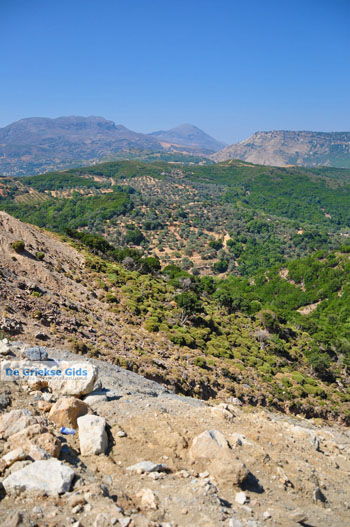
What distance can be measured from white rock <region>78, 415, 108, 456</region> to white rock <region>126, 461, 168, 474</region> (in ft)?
3.12

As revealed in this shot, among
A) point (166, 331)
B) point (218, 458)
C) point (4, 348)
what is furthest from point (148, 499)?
point (166, 331)

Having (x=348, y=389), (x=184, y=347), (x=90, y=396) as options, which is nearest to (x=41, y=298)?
(x=184, y=347)

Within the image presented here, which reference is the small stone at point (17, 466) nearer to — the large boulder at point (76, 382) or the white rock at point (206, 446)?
the large boulder at point (76, 382)

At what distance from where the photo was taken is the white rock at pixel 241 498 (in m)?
7.16

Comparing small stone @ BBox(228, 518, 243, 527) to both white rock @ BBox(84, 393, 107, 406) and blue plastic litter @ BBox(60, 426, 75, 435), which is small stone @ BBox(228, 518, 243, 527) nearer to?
blue plastic litter @ BBox(60, 426, 75, 435)

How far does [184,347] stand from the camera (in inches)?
989

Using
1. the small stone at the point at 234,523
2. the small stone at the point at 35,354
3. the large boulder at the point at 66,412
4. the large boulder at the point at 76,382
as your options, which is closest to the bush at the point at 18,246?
the small stone at the point at 35,354

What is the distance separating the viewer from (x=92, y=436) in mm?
8031

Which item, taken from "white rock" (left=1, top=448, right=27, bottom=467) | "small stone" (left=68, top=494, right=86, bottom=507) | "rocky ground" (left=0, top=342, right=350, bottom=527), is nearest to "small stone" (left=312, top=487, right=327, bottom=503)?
"rocky ground" (left=0, top=342, right=350, bottom=527)

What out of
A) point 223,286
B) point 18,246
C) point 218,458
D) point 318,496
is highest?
point 18,246

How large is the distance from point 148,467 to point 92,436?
1.57 metres

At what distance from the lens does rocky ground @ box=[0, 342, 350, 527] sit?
5.99 metres

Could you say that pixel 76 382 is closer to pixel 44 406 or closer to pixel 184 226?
pixel 44 406

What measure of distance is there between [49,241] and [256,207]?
159m
